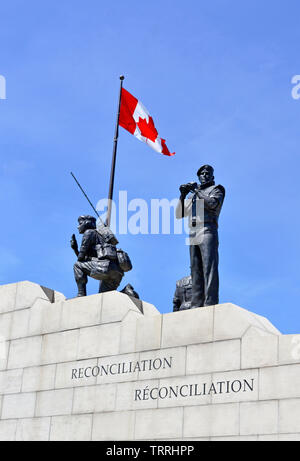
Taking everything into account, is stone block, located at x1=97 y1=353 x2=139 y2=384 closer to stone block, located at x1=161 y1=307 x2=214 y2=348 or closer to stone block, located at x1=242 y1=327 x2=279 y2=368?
stone block, located at x1=161 y1=307 x2=214 y2=348

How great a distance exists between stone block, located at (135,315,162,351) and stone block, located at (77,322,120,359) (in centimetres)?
55

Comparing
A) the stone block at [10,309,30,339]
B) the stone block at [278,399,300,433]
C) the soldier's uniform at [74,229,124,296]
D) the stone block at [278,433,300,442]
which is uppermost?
the soldier's uniform at [74,229,124,296]

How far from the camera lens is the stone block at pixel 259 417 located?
14.6 m

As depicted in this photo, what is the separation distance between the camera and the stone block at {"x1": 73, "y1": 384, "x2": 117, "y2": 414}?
16750mm

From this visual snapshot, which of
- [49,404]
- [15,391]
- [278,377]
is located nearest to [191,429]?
[278,377]

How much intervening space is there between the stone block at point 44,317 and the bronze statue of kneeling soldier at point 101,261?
35.6 inches

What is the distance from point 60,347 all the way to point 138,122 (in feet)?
29.3

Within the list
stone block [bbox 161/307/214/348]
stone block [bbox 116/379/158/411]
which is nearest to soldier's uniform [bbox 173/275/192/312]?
stone block [bbox 161/307/214/348]

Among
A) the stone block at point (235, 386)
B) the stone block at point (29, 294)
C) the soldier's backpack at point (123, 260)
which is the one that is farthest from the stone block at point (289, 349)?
the stone block at point (29, 294)

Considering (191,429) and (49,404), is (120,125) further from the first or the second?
(191,429)

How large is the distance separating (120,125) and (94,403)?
32.7 ft

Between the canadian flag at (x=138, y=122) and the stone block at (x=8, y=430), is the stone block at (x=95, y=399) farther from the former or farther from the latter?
the canadian flag at (x=138, y=122)

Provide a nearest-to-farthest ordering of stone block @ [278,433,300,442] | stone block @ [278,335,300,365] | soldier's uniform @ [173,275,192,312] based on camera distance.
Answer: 1. stone block @ [278,433,300,442]
2. stone block @ [278,335,300,365]
3. soldier's uniform @ [173,275,192,312]
